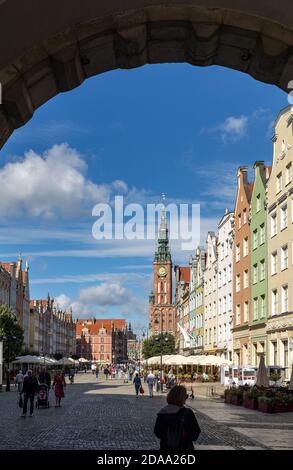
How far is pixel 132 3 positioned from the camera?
21.5 feet

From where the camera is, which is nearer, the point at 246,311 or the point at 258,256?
the point at 258,256

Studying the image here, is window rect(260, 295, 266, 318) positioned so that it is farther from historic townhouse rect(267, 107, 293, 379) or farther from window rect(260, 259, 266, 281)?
historic townhouse rect(267, 107, 293, 379)

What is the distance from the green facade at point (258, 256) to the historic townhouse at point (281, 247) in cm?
153

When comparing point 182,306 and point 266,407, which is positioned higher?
point 182,306

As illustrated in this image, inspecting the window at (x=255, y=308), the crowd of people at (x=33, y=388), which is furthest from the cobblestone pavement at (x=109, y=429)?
the window at (x=255, y=308)

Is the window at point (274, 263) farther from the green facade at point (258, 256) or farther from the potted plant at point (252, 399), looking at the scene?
the potted plant at point (252, 399)

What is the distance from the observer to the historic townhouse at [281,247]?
39156mm

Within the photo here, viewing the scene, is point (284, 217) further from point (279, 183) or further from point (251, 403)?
point (251, 403)

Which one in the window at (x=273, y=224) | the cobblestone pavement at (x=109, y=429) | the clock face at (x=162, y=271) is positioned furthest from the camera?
the clock face at (x=162, y=271)

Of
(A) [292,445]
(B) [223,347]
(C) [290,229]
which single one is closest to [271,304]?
(C) [290,229]

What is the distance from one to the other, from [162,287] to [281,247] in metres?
144

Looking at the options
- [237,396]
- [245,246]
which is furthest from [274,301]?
[237,396]

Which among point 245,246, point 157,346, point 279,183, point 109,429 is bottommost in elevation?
point 109,429

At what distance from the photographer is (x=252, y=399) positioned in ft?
94.8
